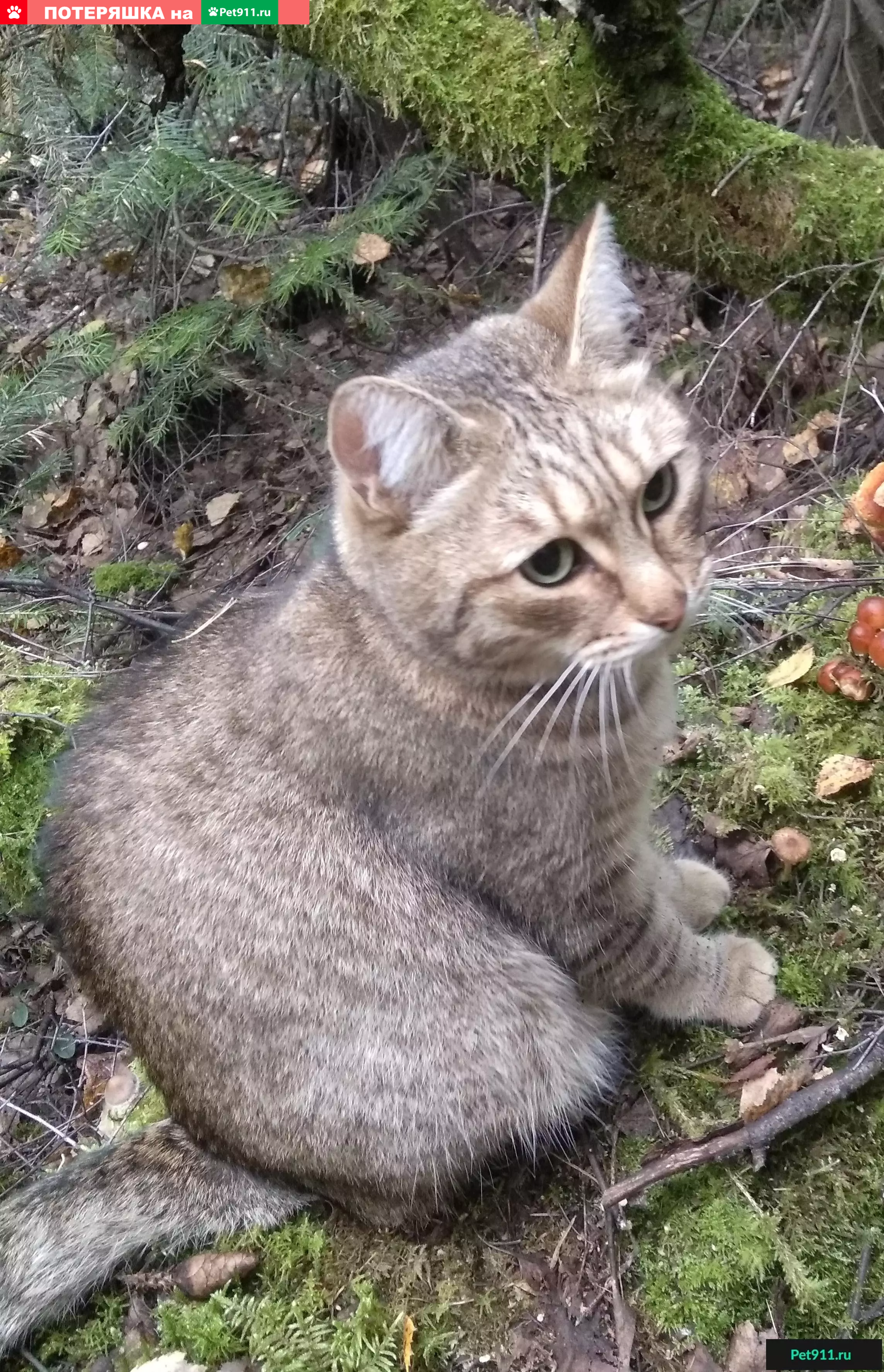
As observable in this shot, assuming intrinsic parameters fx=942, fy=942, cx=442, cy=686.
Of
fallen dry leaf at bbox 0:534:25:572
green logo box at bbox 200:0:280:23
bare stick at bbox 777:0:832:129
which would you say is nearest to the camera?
green logo box at bbox 200:0:280:23

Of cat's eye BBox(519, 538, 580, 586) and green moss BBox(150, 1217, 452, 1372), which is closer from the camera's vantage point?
cat's eye BBox(519, 538, 580, 586)

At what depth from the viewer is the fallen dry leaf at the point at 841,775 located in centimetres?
258

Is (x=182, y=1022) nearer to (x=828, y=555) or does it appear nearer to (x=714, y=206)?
(x=828, y=555)

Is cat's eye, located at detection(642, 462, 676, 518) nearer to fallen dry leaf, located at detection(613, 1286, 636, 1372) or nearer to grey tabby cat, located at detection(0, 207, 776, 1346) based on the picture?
grey tabby cat, located at detection(0, 207, 776, 1346)

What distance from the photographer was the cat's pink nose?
1.76 meters

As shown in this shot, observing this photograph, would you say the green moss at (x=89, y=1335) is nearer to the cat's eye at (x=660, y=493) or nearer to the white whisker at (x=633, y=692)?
the white whisker at (x=633, y=692)

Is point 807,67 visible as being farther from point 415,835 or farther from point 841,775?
point 415,835

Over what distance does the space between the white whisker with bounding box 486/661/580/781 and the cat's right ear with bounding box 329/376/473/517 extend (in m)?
0.44

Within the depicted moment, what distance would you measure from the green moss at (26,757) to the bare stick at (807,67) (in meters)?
3.67

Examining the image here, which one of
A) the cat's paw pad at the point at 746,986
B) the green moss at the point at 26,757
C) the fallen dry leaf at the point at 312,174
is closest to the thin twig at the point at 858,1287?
the cat's paw pad at the point at 746,986

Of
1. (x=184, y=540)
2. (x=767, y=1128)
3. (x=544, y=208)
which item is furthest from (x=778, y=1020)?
(x=184, y=540)

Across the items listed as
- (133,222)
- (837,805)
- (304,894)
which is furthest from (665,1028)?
(133,222)

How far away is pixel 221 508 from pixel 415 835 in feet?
10.0

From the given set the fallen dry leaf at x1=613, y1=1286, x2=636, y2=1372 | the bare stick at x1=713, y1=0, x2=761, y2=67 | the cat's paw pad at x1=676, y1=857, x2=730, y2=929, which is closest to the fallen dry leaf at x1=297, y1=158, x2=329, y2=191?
the bare stick at x1=713, y1=0, x2=761, y2=67
